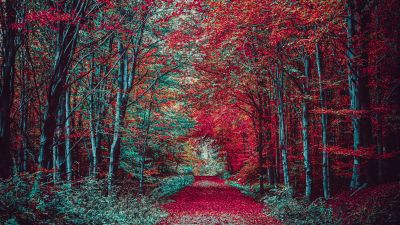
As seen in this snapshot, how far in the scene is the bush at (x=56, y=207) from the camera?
506 cm

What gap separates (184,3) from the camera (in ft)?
40.4

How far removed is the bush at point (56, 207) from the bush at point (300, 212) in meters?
5.15

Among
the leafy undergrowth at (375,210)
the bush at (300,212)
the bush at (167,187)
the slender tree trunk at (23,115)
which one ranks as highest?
the slender tree trunk at (23,115)

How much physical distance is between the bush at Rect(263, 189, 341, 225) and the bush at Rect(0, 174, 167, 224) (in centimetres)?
515

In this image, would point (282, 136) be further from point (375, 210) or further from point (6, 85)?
point (6, 85)

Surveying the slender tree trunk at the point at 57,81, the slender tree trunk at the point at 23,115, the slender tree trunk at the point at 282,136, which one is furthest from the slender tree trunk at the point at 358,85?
the slender tree trunk at the point at 23,115

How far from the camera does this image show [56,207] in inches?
249

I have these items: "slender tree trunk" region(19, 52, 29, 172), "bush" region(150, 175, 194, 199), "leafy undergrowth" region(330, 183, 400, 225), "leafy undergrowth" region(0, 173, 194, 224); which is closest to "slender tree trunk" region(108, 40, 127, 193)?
"leafy undergrowth" region(0, 173, 194, 224)

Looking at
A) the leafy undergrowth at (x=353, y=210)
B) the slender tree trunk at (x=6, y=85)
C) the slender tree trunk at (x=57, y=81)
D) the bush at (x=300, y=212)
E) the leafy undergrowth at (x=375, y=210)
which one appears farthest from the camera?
the bush at (x=300, y=212)

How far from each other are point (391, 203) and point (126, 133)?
1038 cm

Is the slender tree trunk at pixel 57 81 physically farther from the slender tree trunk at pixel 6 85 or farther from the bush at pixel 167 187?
the bush at pixel 167 187

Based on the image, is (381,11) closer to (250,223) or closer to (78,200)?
(250,223)

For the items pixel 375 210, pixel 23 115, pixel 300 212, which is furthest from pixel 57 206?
pixel 300 212

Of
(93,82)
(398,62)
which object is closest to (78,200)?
(93,82)
